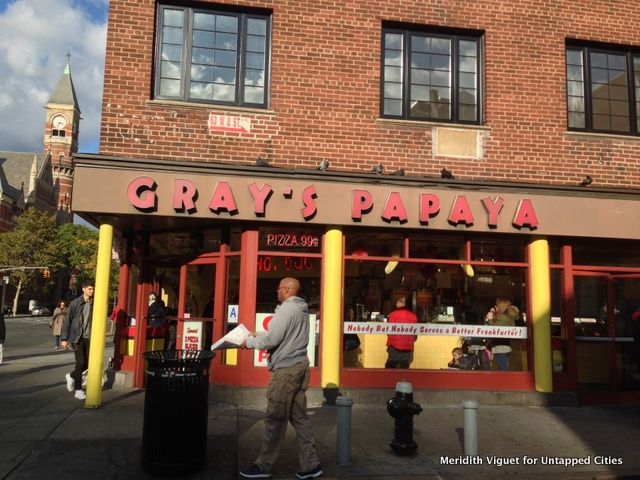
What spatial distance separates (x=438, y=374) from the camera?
8.68 m

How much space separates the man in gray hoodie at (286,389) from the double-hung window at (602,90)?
6944 millimetres

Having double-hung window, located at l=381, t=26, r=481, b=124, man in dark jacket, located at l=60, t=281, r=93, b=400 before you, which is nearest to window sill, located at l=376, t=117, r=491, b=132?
double-hung window, located at l=381, t=26, r=481, b=124

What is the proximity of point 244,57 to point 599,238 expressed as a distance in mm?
6480

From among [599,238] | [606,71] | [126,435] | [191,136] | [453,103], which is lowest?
[126,435]

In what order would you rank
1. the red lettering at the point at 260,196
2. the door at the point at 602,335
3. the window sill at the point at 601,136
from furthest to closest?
the window sill at the point at 601,136
the door at the point at 602,335
the red lettering at the point at 260,196

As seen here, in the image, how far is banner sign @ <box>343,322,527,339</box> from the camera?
8.71m

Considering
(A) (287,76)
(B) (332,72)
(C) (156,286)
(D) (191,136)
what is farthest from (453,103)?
(C) (156,286)

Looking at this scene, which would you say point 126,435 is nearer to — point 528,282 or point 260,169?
point 260,169

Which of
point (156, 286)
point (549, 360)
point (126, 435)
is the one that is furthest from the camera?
point (156, 286)

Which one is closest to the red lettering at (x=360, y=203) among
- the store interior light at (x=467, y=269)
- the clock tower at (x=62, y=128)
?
the store interior light at (x=467, y=269)

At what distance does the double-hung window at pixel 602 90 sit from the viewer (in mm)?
9727

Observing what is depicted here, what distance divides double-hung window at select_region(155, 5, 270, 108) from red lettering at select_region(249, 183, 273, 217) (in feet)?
5.12

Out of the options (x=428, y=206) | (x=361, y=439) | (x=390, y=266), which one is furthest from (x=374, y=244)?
(x=361, y=439)

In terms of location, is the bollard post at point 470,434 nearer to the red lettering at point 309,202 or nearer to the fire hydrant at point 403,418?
the fire hydrant at point 403,418
